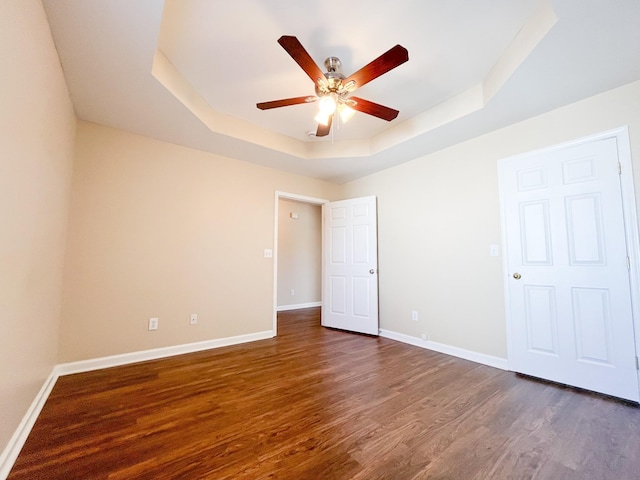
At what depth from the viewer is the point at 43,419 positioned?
1.72m

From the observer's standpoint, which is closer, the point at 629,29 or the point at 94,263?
the point at 629,29

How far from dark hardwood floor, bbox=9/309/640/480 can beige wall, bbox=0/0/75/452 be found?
400 mm

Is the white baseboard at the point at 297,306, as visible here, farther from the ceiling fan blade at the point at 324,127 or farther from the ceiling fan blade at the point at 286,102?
the ceiling fan blade at the point at 286,102

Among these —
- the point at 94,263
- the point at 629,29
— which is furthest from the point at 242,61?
the point at 629,29

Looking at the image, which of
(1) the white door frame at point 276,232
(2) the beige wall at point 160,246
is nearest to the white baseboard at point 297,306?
(1) the white door frame at point 276,232

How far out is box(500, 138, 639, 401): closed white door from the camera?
6.75 ft

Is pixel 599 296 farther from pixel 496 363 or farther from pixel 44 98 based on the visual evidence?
pixel 44 98

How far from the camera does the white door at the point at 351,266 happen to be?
389cm

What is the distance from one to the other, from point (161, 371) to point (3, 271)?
172cm

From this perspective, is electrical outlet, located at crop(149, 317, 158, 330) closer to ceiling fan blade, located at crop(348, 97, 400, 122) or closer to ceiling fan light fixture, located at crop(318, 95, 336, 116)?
ceiling fan light fixture, located at crop(318, 95, 336, 116)

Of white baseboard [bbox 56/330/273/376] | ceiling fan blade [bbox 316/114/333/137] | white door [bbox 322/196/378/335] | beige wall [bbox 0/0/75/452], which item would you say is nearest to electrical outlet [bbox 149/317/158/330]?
white baseboard [bbox 56/330/273/376]

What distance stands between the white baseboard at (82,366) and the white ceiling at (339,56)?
2.36 metres

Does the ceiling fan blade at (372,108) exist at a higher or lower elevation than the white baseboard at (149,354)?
higher

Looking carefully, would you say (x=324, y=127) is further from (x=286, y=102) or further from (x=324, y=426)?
(x=324, y=426)
